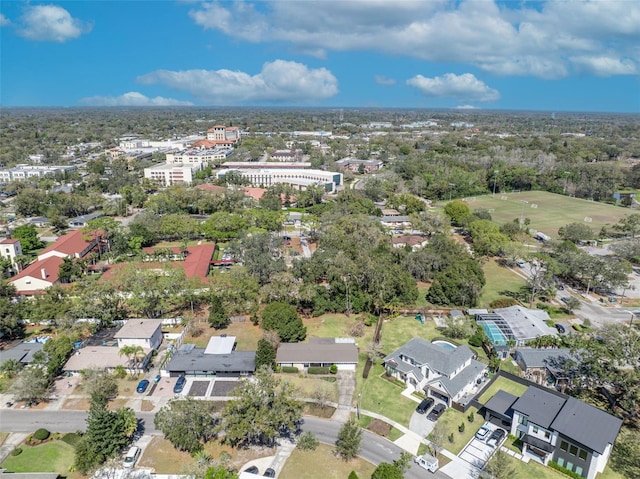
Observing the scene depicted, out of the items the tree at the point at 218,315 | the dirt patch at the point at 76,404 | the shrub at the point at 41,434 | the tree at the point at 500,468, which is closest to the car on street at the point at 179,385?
the dirt patch at the point at 76,404

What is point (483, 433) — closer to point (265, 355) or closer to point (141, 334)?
point (265, 355)

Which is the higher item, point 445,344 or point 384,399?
point 445,344

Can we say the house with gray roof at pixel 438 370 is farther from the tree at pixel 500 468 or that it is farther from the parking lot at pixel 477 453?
the tree at pixel 500 468

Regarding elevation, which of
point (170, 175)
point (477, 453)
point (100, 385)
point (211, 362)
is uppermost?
point (170, 175)

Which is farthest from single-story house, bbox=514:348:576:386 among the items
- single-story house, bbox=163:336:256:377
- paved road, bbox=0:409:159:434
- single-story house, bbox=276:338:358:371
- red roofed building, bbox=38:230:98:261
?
red roofed building, bbox=38:230:98:261

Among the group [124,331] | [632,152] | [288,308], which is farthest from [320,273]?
[632,152]

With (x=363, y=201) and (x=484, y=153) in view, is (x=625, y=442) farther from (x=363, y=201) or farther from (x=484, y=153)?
(x=484, y=153)

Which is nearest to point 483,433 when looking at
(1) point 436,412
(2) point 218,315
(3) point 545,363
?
(1) point 436,412
